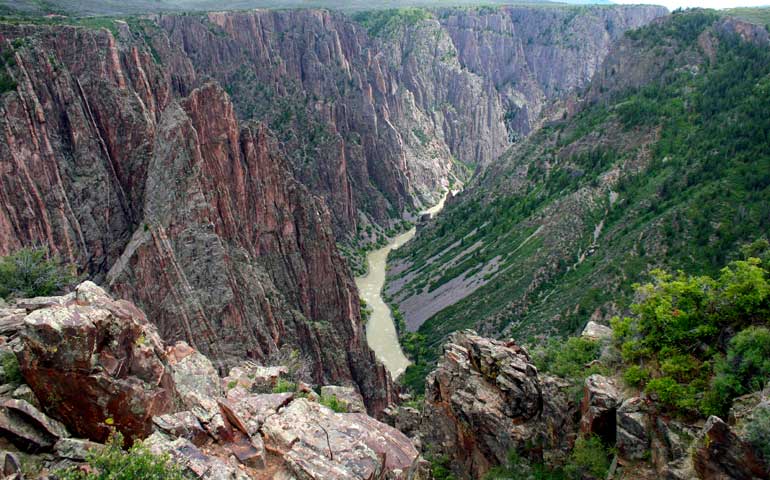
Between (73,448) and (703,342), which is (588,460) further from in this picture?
(73,448)

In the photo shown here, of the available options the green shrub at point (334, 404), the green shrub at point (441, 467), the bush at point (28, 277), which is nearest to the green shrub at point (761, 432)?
the green shrub at point (441, 467)

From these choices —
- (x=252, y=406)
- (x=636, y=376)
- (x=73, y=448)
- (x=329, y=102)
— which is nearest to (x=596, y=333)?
(x=636, y=376)

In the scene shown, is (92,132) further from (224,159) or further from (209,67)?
(209,67)

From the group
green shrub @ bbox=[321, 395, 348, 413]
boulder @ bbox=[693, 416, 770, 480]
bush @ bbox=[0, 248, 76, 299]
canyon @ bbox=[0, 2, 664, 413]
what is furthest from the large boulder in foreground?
canyon @ bbox=[0, 2, 664, 413]

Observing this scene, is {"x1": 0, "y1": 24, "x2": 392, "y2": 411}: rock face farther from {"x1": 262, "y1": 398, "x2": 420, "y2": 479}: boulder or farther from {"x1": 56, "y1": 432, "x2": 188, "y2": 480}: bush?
{"x1": 56, "y1": 432, "x2": 188, "y2": 480}: bush

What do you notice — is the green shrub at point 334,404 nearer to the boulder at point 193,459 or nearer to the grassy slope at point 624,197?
the boulder at point 193,459
